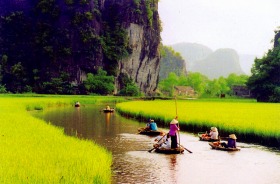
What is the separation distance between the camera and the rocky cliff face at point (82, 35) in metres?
98.7

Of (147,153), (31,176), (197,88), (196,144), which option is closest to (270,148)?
(196,144)

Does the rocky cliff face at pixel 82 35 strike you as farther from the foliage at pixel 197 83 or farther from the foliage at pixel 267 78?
the foliage at pixel 197 83

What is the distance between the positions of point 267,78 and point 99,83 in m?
38.0

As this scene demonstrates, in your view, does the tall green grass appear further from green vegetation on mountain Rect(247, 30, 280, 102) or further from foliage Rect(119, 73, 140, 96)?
foliage Rect(119, 73, 140, 96)

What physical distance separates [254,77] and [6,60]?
5517cm

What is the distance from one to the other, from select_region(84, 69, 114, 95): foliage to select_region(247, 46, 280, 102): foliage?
33640 mm

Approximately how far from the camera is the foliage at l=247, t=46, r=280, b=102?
75000mm

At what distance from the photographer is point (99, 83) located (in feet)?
314

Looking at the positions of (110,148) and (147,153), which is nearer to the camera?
(147,153)

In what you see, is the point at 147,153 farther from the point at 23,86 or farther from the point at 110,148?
the point at 23,86

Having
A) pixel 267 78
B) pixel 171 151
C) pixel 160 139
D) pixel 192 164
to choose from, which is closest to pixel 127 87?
pixel 267 78

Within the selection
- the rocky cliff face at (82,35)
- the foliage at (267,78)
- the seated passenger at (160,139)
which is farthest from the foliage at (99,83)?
the seated passenger at (160,139)

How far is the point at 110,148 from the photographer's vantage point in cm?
2095

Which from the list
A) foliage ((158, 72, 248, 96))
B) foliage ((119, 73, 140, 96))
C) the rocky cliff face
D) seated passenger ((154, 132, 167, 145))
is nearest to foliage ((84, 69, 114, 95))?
the rocky cliff face
